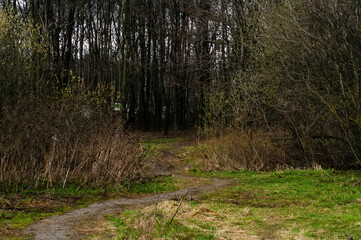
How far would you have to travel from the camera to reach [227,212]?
25.0 ft

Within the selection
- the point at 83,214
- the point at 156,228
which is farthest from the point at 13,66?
Result: the point at 156,228

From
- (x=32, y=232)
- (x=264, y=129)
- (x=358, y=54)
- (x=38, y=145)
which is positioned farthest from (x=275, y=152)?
(x=32, y=232)

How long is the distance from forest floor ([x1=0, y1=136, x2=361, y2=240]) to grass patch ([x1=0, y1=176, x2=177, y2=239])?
4.2 inches

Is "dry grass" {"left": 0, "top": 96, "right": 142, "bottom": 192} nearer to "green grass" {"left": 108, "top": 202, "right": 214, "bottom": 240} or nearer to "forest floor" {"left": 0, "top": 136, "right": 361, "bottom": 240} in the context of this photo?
"forest floor" {"left": 0, "top": 136, "right": 361, "bottom": 240}

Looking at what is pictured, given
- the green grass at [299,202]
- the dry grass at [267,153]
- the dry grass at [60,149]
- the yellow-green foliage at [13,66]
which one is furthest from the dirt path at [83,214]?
the yellow-green foliage at [13,66]

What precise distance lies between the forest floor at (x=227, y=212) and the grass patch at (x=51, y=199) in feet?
0.35

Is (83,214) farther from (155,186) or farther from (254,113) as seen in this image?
(254,113)

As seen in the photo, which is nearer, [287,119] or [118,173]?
[118,173]

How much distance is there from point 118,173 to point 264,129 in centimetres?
765

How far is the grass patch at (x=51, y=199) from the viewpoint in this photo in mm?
6949

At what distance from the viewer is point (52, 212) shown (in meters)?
7.92

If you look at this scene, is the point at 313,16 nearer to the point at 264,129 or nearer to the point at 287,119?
the point at 287,119

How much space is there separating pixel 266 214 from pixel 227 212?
0.70 metres

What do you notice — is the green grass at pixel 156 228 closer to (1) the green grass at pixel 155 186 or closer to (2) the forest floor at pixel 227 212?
(2) the forest floor at pixel 227 212
